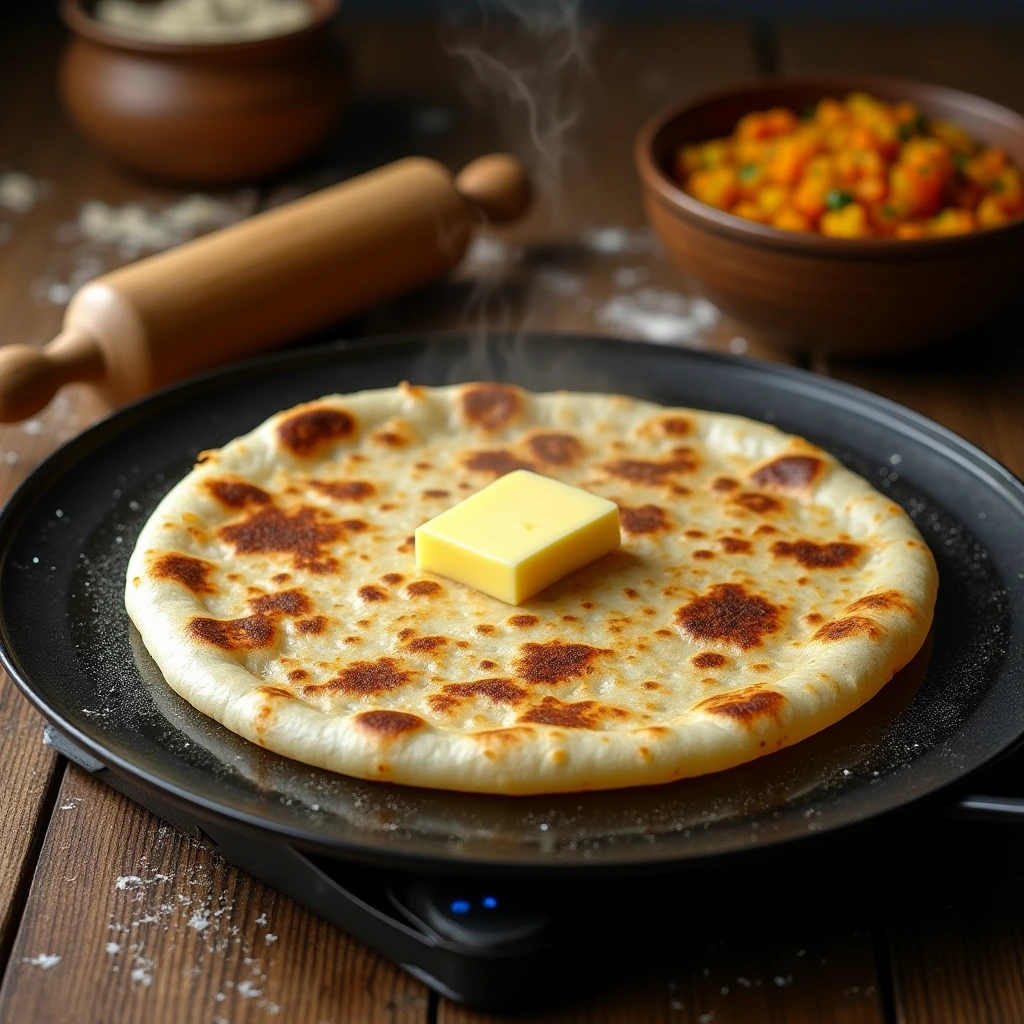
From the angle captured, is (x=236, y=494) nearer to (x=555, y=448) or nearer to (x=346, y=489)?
(x=346, y=489)

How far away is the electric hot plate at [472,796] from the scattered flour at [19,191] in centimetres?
188

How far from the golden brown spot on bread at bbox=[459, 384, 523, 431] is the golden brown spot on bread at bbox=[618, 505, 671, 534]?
357 millimetres

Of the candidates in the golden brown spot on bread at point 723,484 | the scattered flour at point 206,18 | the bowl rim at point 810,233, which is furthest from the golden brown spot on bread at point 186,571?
the scattered flour at point 206,18

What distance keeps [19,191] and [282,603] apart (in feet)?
8.88

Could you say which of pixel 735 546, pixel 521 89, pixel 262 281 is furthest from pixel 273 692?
pixel 521 89

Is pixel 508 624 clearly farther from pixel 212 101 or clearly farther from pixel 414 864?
pixel 212 101

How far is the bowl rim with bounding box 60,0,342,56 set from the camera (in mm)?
3918

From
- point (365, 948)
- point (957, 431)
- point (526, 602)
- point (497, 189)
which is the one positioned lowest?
point (957, 431)

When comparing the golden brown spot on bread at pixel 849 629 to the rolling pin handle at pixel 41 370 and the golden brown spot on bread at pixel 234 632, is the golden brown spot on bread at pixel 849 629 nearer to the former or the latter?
the golden brown spot on bread at pixel 234 632

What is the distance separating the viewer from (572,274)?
3906 mm

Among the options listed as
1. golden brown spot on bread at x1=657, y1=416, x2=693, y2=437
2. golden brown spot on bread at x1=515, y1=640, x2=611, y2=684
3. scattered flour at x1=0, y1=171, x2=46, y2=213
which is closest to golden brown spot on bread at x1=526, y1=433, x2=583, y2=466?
golden brown spot on bread at x1=657, y1=416, x2=693, y2=437

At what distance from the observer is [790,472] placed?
251 centimetres

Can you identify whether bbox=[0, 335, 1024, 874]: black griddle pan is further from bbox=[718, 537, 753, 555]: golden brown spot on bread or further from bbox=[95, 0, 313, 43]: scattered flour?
bbox=[95, 0, 313, 43]: scattered flour

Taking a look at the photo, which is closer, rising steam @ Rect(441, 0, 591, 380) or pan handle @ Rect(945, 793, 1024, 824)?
pan handle @ Rect(945, 793, 1024, 824)
